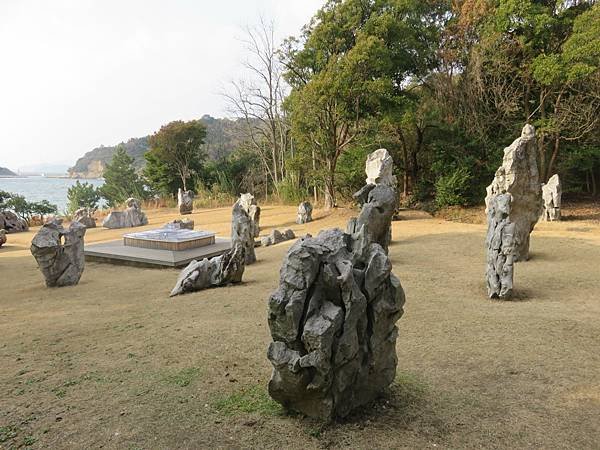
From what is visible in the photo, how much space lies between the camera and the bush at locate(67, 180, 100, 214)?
25.5m

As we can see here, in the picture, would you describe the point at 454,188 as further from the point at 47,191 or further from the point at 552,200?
the point at 47,191

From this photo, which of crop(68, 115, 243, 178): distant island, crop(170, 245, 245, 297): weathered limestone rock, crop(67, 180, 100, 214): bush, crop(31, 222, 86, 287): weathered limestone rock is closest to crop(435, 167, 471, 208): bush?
crop(170, 245, 245, 297): weathered limestone rock

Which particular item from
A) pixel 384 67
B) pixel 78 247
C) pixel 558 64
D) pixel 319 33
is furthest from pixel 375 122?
pixel 78 247

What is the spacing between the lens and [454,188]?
16.2 meters

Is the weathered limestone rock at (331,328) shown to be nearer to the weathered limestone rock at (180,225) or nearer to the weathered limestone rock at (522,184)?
the weathered limestone rock at (522,184)

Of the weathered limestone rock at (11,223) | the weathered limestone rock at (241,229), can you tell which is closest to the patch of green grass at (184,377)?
the weathered limestone rock at (241,229)

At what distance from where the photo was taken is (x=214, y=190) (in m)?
24.5

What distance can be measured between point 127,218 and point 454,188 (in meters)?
13.2

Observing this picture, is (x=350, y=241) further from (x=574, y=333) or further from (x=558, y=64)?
(x=558, y=64)

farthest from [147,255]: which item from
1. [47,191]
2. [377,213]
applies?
[47,191]

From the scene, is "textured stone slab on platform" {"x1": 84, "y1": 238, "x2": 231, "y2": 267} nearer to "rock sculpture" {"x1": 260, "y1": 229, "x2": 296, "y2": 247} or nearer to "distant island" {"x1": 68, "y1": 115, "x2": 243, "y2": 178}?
"rock sculpture" {"x1": 260, "y1": 229, "x2": 296, "y2": 247}

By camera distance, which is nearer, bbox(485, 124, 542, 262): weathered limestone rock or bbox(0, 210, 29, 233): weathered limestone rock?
bbox(485, 124, 542, 262): weathered limestone rock

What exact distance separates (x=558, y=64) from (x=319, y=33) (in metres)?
8.38

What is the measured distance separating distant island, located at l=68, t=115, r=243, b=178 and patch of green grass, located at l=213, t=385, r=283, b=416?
2679 cm
